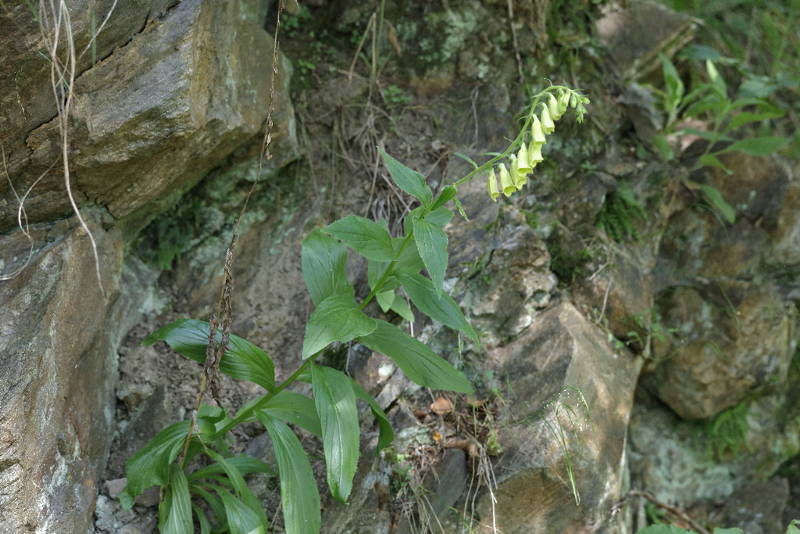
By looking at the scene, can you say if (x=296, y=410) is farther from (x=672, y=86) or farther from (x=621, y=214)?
(x=672, y=86)

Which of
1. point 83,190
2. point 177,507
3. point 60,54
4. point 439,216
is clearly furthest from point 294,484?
point 60,54

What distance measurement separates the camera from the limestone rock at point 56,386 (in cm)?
246

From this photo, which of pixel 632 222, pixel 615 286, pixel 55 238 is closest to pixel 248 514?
pixel 55 238

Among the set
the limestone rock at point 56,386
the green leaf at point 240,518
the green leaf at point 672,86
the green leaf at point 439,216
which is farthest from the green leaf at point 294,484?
the green leaf at point 672,86

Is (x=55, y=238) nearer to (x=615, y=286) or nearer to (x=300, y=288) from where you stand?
(x=300, y=288)

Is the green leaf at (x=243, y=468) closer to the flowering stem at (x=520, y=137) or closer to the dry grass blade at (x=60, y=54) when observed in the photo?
the dry grass blade at (x=60, y=54)

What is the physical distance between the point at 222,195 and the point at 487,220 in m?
1.33

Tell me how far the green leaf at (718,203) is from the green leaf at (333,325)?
7.99 feet

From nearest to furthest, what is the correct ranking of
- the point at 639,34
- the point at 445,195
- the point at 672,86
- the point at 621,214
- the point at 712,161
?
the point at 445,195 < the point at 621,214 < the point at 712,161 < the point at 672,86 < the point at 639,34

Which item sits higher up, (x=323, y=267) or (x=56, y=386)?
(x=56, y=386)

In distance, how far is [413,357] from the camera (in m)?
2.71

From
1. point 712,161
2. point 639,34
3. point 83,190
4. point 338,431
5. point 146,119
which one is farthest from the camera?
point 639,34

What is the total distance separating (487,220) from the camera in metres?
3.56

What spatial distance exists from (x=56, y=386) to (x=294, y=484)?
3.18ft
